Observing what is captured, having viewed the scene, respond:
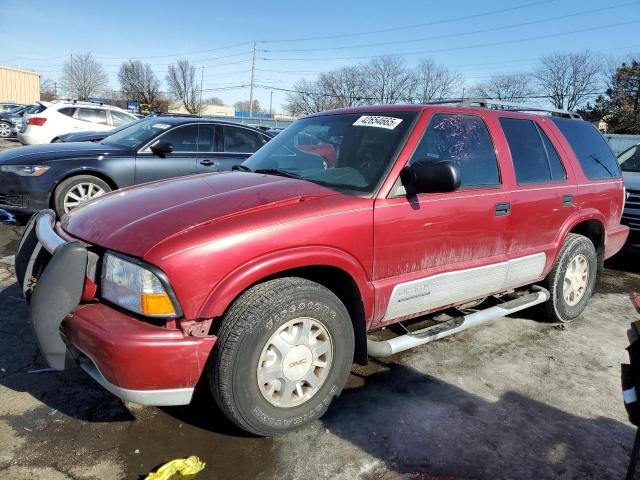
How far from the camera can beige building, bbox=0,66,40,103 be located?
48750mm

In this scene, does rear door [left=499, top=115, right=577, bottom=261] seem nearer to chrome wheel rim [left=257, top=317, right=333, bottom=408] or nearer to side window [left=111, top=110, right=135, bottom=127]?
chrome wheel rim [left=257, top=317, right=333, bottom=408]

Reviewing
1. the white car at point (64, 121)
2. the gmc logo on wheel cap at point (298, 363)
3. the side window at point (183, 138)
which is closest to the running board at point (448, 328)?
the gmc logo on wheel cap at point (298, 363)

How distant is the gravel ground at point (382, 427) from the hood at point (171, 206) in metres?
1.03

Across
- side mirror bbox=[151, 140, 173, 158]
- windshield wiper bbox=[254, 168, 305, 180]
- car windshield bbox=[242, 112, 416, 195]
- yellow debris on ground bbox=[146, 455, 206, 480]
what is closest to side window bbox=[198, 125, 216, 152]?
side mirror bbox=[151, 140, 173, 158]

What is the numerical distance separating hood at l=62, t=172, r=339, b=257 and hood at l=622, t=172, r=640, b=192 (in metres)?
5.65

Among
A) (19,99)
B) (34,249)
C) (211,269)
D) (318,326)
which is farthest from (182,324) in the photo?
(19,99)

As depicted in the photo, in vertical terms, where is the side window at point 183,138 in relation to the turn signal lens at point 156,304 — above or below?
above

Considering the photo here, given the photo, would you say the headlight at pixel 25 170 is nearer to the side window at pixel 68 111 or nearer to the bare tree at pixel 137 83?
the side window at pixel 68 111

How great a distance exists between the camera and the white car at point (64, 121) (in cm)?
1325


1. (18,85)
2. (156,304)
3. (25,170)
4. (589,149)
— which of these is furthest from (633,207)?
(18,85)

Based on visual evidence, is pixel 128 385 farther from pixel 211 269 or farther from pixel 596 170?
pixel 596 170

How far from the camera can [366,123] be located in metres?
3.42

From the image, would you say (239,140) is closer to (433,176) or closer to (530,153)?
(530,153)

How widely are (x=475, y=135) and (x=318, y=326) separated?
1.92 metres
